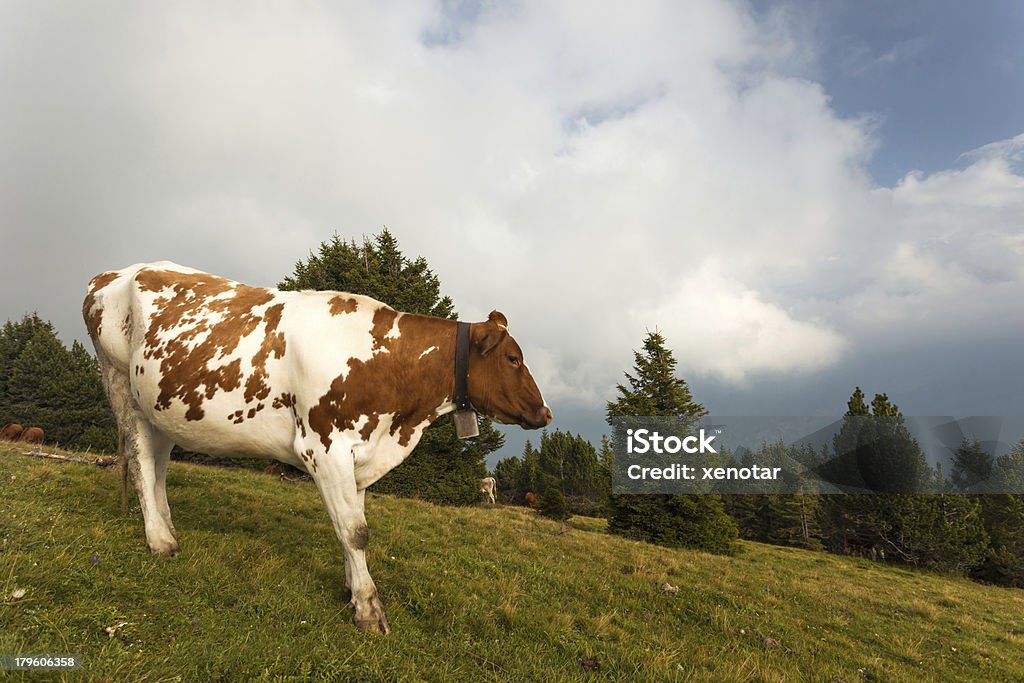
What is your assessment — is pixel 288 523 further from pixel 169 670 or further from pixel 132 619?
pixel 169 670

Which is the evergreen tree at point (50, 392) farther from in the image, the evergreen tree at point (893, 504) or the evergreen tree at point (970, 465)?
the evergreen tree at point (970, 465)

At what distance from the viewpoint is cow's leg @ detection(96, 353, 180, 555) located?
4973mm

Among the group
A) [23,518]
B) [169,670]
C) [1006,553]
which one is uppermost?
[23,518]

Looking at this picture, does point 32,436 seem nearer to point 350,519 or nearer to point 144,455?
point 144,455

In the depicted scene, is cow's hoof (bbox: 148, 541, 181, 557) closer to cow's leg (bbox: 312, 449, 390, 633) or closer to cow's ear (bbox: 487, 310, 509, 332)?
cow's leg (bbox: 312, 449, 390, 633)

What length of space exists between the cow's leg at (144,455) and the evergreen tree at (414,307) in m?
12.5

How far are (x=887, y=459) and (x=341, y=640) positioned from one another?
4774cm

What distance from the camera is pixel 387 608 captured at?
189 inches

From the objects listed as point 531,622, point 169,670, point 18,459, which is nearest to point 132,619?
point 169,670

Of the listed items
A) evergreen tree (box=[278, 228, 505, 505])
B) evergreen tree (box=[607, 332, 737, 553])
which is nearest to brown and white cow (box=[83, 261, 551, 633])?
evergreen tree (box=[278, 228, 505, 505])

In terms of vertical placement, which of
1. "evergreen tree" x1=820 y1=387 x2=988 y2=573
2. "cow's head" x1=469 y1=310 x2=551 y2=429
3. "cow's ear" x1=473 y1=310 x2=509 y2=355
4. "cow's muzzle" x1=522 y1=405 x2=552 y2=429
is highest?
"cow's ear" x1=473 y1=310 x2=509 y2=355

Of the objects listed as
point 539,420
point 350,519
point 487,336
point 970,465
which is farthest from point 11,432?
point 970,465

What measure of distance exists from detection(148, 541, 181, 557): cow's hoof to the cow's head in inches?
142

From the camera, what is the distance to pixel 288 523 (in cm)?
738
